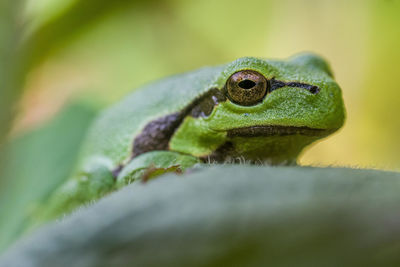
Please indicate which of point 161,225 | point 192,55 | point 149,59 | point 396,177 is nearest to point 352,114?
point 192,55

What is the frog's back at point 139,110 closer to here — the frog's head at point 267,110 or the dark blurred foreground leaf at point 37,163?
the frog's head at point 267,110

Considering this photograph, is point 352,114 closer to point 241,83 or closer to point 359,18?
point 359,18

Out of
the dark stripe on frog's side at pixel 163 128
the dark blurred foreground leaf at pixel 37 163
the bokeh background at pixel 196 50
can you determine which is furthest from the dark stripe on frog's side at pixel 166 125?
Result: the bokeh background at pixel 196 50

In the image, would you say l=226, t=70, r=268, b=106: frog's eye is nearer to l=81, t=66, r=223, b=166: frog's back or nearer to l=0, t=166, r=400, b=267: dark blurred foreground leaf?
l=81, t=66, r=223, b=166: frog's back

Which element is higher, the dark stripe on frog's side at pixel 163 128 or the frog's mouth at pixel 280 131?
the dark stripe on frog's side at pixel 163 128

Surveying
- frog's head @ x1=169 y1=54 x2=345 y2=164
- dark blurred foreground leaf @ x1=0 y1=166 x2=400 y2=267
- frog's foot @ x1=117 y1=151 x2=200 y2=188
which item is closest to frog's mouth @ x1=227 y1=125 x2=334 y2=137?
frog's head @ x1=169 y1=54 x2=345 y2=164

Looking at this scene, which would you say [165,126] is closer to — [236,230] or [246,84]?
[246,84]
